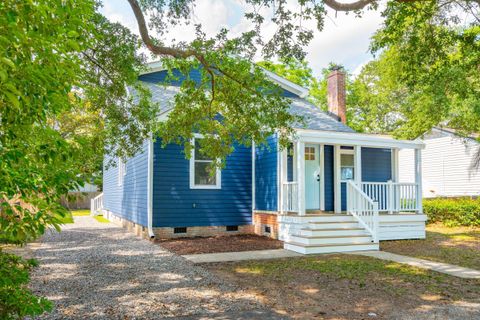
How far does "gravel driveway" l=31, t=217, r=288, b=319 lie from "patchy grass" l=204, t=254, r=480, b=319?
43 cm

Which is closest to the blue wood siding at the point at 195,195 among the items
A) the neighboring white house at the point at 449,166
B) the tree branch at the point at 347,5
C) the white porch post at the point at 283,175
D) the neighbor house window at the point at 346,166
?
the white porch post at the point at 283,175

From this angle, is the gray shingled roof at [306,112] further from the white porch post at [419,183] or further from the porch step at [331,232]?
the porch step at [331,232]

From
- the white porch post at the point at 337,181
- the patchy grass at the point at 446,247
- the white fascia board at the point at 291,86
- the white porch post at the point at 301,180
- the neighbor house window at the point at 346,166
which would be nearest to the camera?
the patchy grass at the point at 446,247

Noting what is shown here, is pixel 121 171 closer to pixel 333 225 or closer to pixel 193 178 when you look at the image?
pixel 193 178

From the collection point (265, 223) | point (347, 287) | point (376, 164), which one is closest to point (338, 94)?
point (376, 164)

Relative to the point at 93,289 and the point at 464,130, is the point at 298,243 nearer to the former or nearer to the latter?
the point at 93,289

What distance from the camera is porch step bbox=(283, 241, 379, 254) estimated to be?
9.00m

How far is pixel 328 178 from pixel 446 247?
391cm

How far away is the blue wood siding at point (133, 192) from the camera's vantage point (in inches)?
458

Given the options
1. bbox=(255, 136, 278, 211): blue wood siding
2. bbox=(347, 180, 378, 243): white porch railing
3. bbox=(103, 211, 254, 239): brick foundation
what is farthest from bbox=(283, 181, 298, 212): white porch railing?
bbox=(103, 211, 254, 239): brick foundation

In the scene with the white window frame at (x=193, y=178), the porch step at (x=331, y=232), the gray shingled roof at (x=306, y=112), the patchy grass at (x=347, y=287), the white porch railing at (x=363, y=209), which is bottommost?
the patchy grass at (x=347, y=287)

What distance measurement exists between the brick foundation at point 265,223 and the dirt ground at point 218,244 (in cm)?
25

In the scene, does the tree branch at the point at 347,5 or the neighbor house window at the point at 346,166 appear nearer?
the tree branch at the point at 347,5

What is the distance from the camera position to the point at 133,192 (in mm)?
13016
